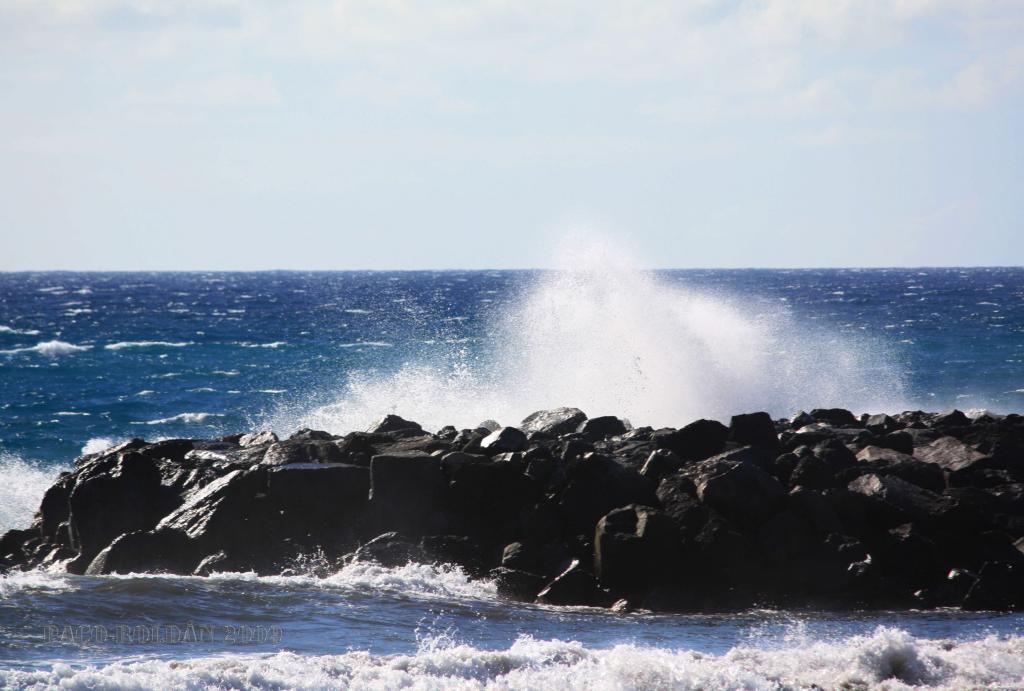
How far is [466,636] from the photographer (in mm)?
10383

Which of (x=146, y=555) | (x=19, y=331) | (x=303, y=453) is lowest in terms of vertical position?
(x=19, y=331)

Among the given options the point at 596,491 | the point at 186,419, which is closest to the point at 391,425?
the point at 596,491

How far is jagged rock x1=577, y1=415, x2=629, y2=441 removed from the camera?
16.8 metres

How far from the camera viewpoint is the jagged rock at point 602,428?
16781mm

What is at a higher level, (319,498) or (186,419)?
(319,498)

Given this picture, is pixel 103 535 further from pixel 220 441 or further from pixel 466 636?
pixel 466 636

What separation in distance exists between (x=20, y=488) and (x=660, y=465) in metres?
13.3

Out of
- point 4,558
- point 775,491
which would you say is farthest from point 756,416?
point 4,558

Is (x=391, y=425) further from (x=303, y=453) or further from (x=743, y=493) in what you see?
(x=743, y=493)

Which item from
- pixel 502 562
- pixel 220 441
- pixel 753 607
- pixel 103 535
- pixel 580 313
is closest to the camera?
pixel 753 607

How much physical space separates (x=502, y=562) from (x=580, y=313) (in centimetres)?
1748

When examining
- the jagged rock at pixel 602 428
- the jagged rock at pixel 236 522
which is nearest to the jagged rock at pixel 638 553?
the jagged rock at pixel 236 522

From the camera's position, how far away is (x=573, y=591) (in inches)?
466

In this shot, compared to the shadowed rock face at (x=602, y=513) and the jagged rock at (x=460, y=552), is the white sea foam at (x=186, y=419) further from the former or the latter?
the jagged rock at (x=460, y=552)
